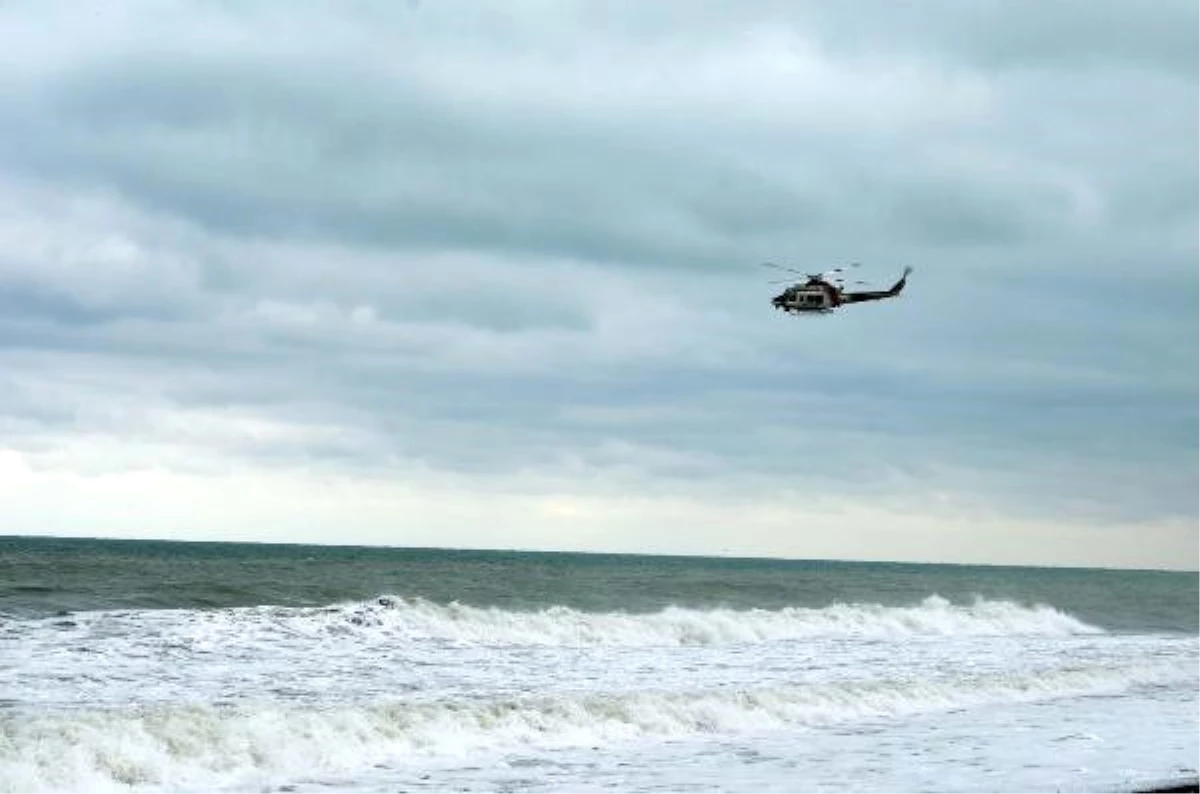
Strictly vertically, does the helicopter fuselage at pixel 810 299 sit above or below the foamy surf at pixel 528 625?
above

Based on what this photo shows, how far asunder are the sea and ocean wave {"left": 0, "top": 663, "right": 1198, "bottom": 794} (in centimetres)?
5

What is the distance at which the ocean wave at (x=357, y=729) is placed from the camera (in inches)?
699

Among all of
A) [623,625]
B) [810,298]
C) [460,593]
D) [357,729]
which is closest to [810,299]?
[810,298]

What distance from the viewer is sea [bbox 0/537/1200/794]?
18234 mm

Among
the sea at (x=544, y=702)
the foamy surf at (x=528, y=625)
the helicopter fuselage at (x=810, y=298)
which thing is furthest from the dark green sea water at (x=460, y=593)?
the helicopter fuselage at (x=810, y=298)

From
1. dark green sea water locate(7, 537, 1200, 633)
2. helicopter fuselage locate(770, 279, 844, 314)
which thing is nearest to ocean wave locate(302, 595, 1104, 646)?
dark green sea water locate(7, 537, 1200, 633)

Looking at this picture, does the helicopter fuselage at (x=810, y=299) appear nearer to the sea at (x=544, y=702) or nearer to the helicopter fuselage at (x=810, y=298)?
the helicopter fuselage at (x=810, y=298)

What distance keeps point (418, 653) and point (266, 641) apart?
3604 mm

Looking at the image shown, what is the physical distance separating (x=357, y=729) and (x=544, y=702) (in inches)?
162

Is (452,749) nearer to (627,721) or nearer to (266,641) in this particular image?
(627,721)

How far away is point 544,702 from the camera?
23.7 meters

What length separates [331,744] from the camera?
19.8m

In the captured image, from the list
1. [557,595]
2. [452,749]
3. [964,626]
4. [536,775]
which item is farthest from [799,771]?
[557,595]

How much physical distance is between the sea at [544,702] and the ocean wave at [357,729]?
48 mm
